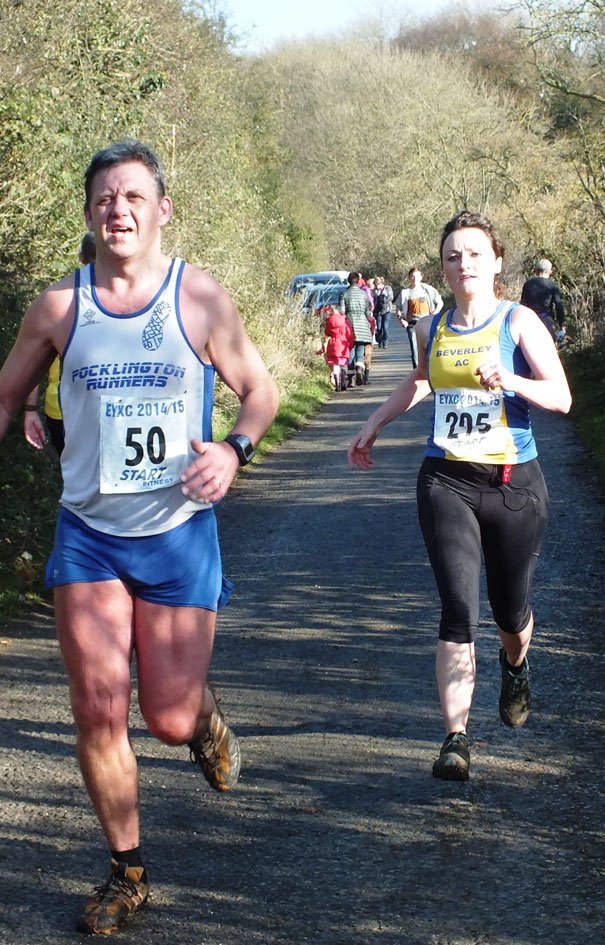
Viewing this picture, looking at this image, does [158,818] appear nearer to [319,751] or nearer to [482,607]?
[319,751]

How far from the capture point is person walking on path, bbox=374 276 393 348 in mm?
36375

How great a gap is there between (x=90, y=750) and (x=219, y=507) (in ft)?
26.5

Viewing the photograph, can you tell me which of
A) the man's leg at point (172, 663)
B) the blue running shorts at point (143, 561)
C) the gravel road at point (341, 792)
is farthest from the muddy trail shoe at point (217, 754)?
the blue running shorts at point (143, 561)

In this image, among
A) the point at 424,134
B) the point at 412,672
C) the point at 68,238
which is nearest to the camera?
the point at 412,672

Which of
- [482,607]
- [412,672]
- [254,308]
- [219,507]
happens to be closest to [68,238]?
[219,507]

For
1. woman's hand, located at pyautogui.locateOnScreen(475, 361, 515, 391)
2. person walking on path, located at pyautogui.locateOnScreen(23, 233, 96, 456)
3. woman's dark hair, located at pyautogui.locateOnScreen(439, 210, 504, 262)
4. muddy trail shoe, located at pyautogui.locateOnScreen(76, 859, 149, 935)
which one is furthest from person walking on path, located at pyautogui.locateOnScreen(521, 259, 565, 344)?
muddy trail shoe, located at pyautogui.locateOnScreen(76, 859, 149, 935)

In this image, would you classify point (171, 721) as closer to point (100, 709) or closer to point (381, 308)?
point (100, 709)

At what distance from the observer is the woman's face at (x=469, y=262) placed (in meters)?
5.17

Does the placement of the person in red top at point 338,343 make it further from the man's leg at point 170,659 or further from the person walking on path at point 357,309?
the man's leg at point 170,659

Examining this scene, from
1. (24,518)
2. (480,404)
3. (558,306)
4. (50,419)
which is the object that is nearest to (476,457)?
(480,404)

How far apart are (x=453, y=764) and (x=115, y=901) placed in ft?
4.95

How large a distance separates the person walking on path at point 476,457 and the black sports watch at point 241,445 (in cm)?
136

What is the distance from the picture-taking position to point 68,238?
11.0 metres

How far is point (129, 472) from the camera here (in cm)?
380
